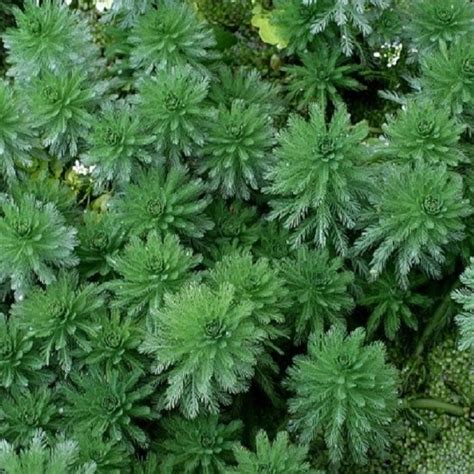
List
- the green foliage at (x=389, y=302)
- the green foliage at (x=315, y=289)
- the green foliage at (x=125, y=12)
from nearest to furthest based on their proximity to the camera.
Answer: the green foliage at (x=315, y=289) < the green foliage at (x=389, y=302) < the green foliage at (x=125, y=12)

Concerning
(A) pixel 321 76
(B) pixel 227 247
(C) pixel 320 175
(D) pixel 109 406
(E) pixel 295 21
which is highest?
(E) pixel 295 21

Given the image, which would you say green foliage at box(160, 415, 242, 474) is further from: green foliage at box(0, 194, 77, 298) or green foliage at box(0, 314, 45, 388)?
green foliage at box(0, 194, 77, 298)

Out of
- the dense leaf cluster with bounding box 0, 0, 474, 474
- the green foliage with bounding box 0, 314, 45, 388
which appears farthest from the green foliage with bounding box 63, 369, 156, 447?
the green foliage with bounding box 0, 314, 45, 388

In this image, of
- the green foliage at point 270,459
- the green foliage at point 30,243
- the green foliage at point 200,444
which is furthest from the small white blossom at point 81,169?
the green foliage at point 270,459

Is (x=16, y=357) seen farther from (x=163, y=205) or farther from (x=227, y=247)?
(x=227, y=247)

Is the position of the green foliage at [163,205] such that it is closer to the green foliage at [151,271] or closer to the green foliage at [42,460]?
the green foliage at [151,271]

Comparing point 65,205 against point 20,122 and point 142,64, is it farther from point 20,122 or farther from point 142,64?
point 142,64

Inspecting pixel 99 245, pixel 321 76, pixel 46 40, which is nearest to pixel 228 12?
pixel 321 76
